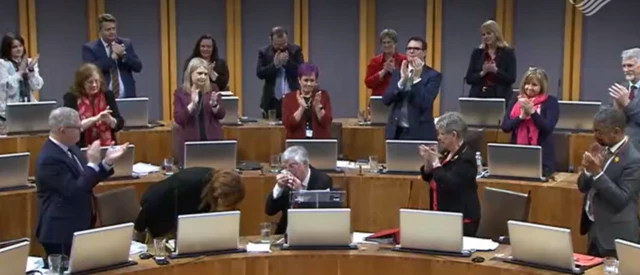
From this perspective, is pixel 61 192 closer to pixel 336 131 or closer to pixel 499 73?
pixel 336 131

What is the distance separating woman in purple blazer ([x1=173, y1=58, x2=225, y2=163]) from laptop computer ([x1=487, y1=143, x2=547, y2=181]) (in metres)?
1.97

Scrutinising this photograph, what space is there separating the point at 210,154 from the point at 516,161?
209 cm

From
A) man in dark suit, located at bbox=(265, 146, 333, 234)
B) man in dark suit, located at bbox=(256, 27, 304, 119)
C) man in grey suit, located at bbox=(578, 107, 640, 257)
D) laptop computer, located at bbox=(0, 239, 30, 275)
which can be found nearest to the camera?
laptop computer, located at bbox=(0, 239, 30, 275)

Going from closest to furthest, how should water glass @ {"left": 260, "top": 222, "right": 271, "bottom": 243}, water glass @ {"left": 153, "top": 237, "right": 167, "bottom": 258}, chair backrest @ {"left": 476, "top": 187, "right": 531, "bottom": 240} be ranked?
water glass @ {"left": 153, "top": 237, "right": 167, "bottom": 258} < water glass @ {"left": 260, "top": 222, "right": 271, "bottom": 243} < chair backrest @ {"left": 476, "top": 187, "right": 531, "bottom": 240}

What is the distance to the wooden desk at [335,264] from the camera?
180 inches

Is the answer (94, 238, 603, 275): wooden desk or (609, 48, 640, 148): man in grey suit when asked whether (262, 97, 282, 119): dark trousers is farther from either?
(94, 238, 603, 275): wooden desk

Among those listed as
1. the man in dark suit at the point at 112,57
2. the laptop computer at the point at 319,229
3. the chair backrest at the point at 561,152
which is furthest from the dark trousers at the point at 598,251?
the man in dark suit at the point at 112,57

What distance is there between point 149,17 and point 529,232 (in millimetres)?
6939

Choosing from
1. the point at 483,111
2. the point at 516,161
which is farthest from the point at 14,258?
the point at 483,111

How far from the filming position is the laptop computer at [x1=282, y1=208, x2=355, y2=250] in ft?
15.4

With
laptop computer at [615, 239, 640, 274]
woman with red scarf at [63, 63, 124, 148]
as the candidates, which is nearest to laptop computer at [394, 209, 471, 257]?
laptop computer at [615, 239, 640, 274]

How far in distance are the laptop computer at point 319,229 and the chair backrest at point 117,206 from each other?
48.1 inches

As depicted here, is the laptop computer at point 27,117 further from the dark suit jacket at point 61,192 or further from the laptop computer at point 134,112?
the dark suit jacket at point 61,192

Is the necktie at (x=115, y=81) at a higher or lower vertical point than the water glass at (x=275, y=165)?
higher
